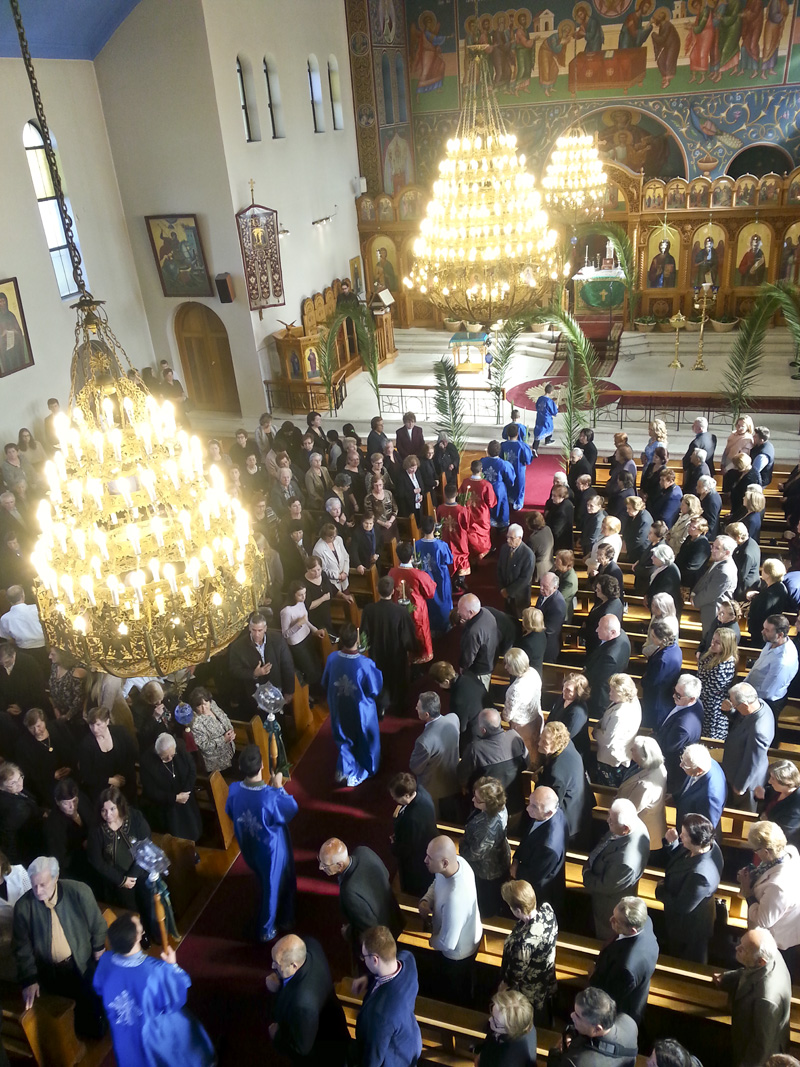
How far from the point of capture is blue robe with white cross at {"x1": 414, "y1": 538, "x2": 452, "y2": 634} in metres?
8.74

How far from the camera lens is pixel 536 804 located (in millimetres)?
4945

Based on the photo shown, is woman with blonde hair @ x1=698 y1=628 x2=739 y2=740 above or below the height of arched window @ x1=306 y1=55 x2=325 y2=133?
below

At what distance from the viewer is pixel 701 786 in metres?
5.23

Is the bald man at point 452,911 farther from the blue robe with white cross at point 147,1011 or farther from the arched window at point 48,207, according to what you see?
the arched window at point 48,207

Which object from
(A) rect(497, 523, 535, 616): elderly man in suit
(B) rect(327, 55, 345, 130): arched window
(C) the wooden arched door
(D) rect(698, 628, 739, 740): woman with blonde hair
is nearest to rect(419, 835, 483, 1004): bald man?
(D) rect(698, 628, 739, 740): woman with blonde hair

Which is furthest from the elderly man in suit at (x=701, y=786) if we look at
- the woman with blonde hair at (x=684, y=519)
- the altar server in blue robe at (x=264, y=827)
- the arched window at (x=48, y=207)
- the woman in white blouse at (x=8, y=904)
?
the arched window at (x=48, y=207)

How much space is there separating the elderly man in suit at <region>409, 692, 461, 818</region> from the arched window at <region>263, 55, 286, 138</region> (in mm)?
14443

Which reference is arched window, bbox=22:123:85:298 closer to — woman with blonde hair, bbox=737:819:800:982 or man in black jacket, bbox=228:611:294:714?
man in black jacket, bbox=228:611:294:714

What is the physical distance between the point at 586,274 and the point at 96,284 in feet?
37.4

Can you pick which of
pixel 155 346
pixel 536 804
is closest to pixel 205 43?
pixel 155 346

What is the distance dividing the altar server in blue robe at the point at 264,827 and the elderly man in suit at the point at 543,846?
155 centimetres

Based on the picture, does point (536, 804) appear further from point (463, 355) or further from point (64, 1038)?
point (463, 355)

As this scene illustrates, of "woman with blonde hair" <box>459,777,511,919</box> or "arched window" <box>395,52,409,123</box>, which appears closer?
"woman with blonde hair" <box>459,777,511,919</box>

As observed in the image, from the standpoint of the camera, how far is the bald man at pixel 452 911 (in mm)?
4637
